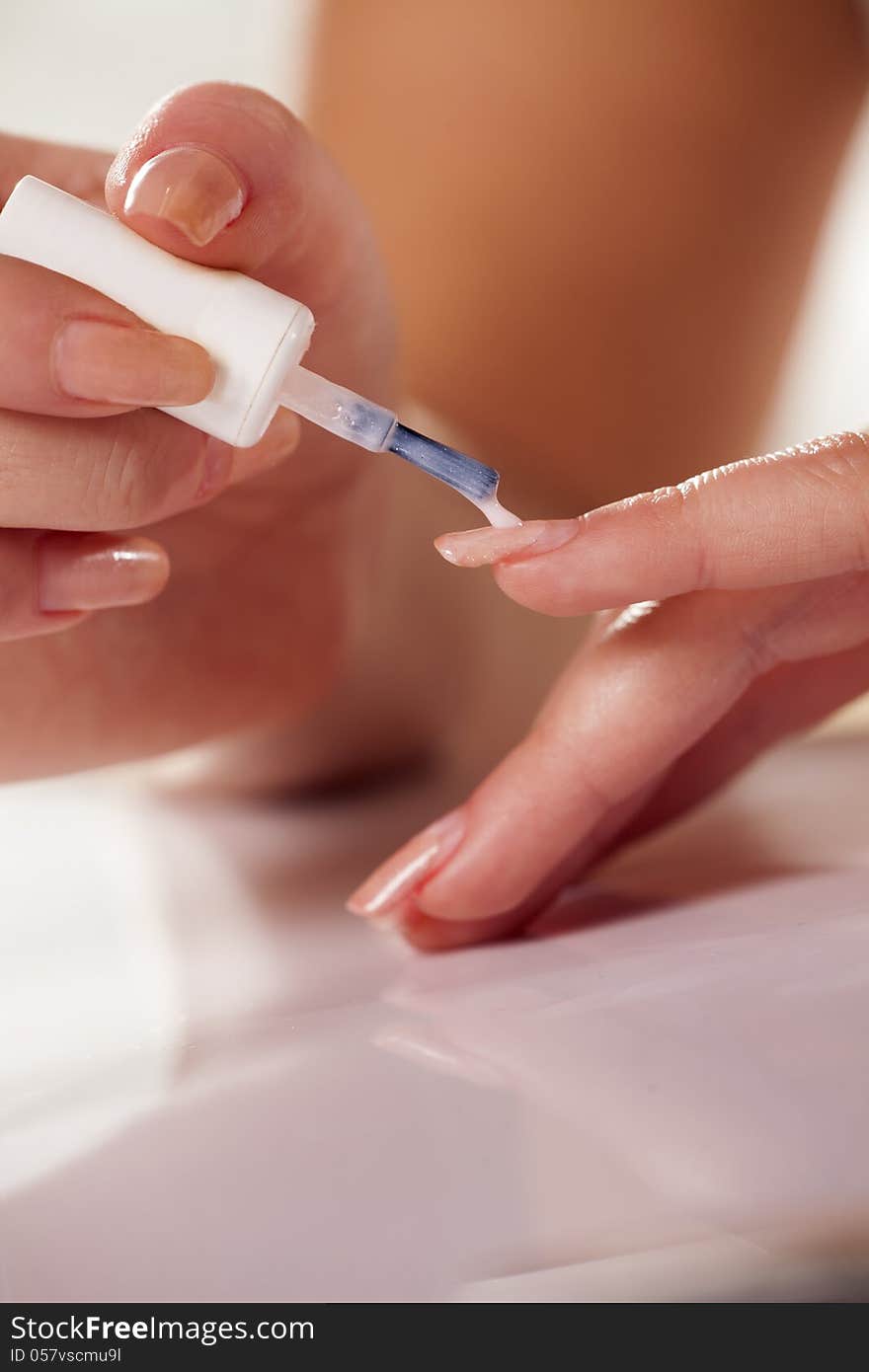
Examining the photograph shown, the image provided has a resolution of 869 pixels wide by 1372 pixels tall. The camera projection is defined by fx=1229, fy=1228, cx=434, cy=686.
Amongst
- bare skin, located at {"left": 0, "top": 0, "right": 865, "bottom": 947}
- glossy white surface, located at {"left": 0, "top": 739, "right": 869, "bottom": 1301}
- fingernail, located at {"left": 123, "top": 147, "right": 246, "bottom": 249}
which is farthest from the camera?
bare skin, located at {"left": 0, "top": 0, "right": 865, "bottom": 947}

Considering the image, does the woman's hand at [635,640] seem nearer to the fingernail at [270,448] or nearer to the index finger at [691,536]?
the index finger at [691,536]

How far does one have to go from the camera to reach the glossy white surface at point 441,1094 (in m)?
0.32

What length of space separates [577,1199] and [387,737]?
631 millimetres

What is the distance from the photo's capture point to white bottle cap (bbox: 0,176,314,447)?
42 cm

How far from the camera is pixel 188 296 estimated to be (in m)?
0.42

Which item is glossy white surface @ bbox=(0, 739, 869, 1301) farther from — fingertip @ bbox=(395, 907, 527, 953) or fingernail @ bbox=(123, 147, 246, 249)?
fingernail @ bbox=(123, 147, 246, 249)

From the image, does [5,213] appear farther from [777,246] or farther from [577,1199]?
[777,246]

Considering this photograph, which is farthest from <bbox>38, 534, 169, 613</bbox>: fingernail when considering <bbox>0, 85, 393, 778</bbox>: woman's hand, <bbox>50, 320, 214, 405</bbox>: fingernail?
<bbox>50, 320, 214, 405</bbox>: fingernail

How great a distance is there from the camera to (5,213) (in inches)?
16.5

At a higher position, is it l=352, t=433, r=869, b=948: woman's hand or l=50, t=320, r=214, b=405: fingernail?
l=50, t=320, r=214, b=405: fingernail

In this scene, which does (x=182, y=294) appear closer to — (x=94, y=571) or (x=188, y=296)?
(x=188, y=296)

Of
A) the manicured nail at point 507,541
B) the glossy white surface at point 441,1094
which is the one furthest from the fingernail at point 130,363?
the glossy white surface at point 441,1094
